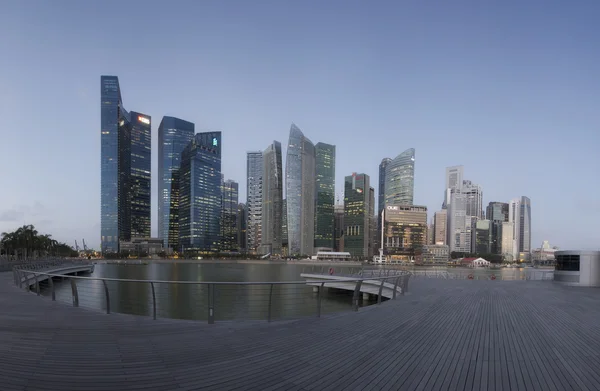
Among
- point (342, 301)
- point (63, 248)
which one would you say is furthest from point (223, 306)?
point (63, 248)

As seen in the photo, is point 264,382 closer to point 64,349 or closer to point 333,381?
point 333,381

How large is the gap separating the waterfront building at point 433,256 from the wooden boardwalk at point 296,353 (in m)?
182

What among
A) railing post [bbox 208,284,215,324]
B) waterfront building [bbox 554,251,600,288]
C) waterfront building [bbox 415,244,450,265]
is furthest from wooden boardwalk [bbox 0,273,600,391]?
waterfront building [bbox 415,244,450,265]

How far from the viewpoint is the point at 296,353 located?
5.54m

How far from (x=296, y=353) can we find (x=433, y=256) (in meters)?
203

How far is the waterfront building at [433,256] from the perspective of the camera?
597 ft

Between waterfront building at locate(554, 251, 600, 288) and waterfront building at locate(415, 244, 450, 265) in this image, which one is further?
waterfront building at locate(415, 244, 450, 265)

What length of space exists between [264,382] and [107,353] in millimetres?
2815

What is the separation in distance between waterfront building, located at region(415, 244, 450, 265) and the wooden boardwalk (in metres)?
→ 182

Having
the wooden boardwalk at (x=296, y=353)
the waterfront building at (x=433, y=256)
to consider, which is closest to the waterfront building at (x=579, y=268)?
the wooden boardwalk at (x=296, y=353)

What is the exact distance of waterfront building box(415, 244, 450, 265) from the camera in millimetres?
181975

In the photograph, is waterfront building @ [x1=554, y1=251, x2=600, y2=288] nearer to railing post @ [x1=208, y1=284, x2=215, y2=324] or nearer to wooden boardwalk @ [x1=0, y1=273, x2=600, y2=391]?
wooden boardwalk @ [x1=0, y1=273, x2=600, y2=391]

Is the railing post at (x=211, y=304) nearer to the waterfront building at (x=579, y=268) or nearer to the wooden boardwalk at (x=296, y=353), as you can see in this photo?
the wooden boardwalk at (x=296, y=353)

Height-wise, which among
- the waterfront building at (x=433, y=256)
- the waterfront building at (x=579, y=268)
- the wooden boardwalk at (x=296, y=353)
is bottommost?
the waterfront building at (x=433, y=256)
